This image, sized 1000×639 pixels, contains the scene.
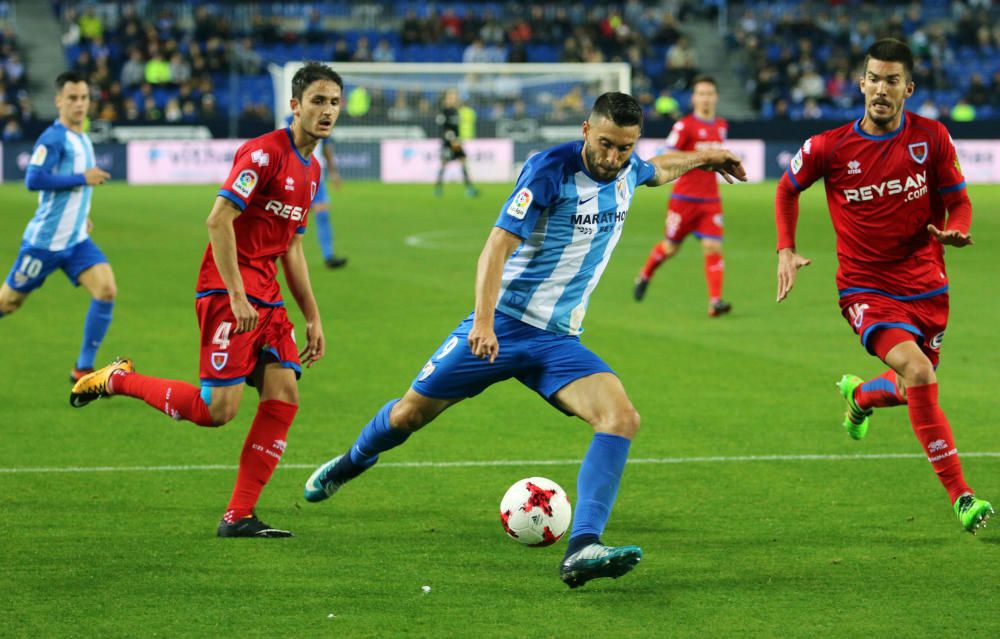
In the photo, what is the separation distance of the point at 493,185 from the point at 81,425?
25.7m

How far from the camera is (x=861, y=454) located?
817 cm

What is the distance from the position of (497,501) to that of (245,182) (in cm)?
201

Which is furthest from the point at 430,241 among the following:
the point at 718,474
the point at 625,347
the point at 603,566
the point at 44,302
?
the point at 603,566

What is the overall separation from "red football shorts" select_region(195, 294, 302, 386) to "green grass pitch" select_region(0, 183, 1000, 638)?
28.4 inches

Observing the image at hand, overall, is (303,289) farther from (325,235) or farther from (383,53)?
(383,53)

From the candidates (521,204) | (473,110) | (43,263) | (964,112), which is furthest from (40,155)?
(964,112)

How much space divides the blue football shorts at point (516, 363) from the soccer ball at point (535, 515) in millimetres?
377

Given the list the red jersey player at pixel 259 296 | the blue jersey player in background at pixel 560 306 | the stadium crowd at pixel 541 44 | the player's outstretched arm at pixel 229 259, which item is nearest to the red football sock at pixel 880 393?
the blue jersey player in background at pixel 560 306

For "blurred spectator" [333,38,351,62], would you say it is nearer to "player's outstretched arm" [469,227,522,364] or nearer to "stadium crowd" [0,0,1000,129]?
"stadium crowd" [0,0,1000,129]

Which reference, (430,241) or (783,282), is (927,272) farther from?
(430,241)

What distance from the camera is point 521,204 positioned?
577 centimetres

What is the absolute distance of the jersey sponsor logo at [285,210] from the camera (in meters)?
6.49

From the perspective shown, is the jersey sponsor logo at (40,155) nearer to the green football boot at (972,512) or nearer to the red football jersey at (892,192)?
the red football jersey at (892,192)

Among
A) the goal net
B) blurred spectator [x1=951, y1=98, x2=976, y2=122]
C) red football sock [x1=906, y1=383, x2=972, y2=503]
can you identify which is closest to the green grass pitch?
red football sock [x1=906, y1=383, x2=972, y2=503]
